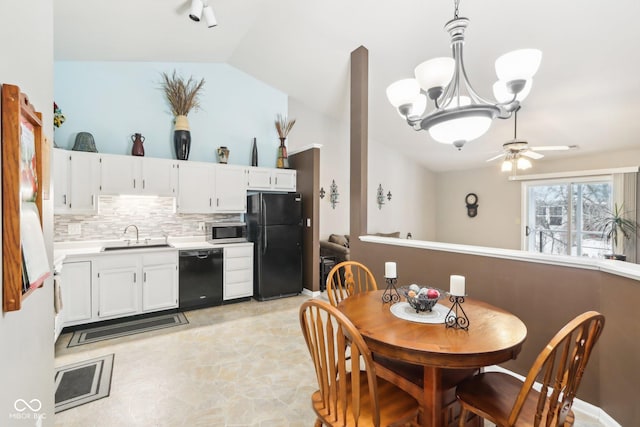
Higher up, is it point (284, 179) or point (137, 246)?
point (284, 179)

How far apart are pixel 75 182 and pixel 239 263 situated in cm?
215

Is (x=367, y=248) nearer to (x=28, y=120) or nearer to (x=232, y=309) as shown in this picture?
(x=232, y=309)

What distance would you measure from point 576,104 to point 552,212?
9.24ft

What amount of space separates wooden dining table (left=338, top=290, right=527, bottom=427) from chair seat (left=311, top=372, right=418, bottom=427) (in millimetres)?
76

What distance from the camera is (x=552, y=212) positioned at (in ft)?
19.2

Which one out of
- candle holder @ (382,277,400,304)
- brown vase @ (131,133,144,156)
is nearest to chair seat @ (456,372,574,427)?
candle holder @ (382,277,400,304)

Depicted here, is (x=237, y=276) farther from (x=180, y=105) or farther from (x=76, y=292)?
(x=180, y=105)

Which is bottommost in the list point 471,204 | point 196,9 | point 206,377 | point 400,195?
point 206,377

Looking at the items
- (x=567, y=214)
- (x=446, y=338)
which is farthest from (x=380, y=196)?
(x=446, y=338)

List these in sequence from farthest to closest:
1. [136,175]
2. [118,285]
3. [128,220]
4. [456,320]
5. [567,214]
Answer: [567,214] → [128,220] → [136,175] → [118,285] → [456,320]

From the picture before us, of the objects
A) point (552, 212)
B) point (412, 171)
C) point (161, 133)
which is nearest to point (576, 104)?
point (552, 212)

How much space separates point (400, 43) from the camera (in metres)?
3.54

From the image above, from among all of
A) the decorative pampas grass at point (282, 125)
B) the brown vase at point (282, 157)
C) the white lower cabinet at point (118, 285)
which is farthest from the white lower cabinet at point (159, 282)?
the decorative pampas grass at point (282, 125)

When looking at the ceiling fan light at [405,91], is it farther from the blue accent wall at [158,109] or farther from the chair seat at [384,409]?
the blue accent wall at [158,109]
